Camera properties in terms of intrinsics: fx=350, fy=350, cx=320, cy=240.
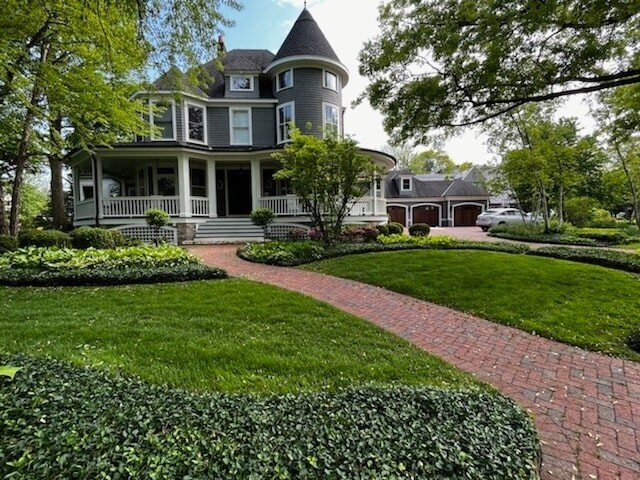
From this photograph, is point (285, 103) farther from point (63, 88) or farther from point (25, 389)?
point (25, 389)

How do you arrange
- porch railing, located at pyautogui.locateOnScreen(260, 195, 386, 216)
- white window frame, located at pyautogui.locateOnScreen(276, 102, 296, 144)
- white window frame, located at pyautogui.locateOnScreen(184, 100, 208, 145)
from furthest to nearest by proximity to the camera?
1. white window frame, located at pyautogui.locateOnScreen(276, 102, 296, 144)
2. white window frame, located at pyautogui.locateOnScreen(184, 100, 208, 145)
3. porch railing, located at pyautogui.locateOnScreen(260, 195, 386, 216)

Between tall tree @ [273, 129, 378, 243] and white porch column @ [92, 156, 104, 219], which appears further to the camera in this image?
white porch column @ [92, 156, 104, 219]

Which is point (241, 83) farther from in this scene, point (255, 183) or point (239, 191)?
point (255, 183)

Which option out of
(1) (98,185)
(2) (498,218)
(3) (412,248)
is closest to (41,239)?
(1) (98,185)

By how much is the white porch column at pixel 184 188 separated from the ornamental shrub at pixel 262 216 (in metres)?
2.88

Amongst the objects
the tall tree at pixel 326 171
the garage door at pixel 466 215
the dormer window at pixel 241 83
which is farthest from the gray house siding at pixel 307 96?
the garage door at pixel 466 215

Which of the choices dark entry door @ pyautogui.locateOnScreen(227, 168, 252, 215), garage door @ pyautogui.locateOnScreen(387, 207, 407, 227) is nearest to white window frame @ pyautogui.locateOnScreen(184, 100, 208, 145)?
dark entry door @ pyautogui.locateOnScreen(227, 168, 252, 215)

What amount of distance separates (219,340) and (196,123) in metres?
15.0

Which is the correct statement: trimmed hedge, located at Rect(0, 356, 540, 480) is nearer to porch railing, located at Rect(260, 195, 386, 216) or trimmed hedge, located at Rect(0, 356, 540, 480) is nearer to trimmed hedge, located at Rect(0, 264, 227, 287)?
trimmed hedge, located at Rect(0, 264, 227, 287)

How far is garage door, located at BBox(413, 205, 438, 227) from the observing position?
3175 centimetres

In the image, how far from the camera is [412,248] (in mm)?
11625

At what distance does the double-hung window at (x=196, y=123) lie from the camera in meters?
16.4

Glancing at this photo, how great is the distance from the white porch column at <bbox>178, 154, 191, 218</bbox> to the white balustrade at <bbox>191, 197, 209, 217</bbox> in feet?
1.38

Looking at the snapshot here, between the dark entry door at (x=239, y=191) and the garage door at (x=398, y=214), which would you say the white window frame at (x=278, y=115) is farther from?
the garage door at (x=398, y=214)
